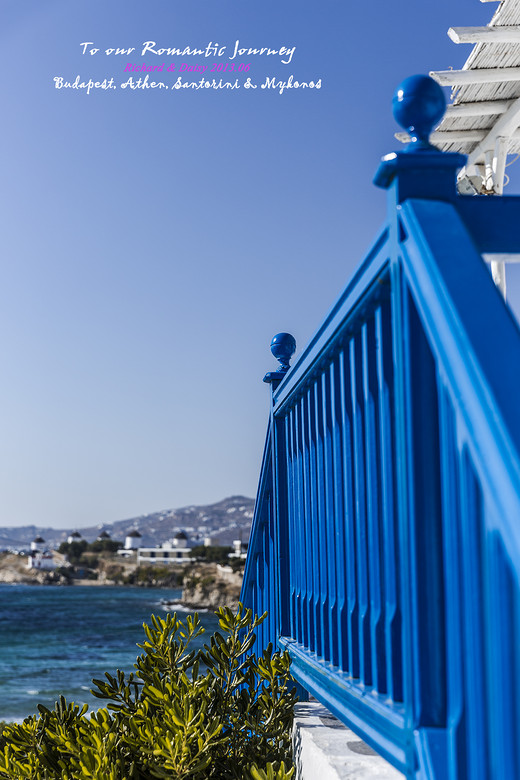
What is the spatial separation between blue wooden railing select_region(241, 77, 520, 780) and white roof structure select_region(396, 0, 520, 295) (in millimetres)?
2579

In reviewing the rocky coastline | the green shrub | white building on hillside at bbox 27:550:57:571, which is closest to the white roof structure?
the green shrub

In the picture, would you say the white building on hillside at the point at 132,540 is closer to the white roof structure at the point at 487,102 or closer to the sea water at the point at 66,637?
the sea water at the point at 66,637

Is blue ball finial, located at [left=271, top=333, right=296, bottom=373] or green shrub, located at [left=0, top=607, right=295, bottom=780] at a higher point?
blue ball finial, located at [left=271, top=333, right=296, bottom=373]

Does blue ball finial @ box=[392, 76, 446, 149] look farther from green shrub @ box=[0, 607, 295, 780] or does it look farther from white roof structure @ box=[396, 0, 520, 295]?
white roof structure @ box=[396, 0, 520, 295]

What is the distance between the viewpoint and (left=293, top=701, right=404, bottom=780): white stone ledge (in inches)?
54.7

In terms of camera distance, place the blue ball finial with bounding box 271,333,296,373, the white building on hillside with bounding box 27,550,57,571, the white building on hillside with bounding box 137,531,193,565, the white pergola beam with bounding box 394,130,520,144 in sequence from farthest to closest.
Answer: the white building on hillside with bounding box 27,550,57,571 < the white building on hillside with bounding box 137,531,193,565 < the white pergola beam with bounding box 394,130,520,144 < the blue ball finial with bounding box 271,333,296,373

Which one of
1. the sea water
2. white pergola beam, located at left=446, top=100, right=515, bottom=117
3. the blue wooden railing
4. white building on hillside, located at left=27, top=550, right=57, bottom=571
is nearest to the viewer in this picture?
the blue wooden railing

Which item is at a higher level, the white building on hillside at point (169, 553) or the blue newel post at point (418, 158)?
the white building on hillside at point (169, 553)

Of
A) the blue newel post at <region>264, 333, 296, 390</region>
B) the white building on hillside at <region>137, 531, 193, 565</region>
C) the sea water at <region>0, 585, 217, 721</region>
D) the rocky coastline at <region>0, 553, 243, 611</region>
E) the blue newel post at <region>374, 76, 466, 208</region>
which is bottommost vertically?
the sea water at <region>0, 585, 217, 721</region>

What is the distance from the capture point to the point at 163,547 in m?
90.9

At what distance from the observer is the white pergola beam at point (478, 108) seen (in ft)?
12.5

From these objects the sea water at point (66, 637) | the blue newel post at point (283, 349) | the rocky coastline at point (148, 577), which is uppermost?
the blue newel post at point (283, 349)

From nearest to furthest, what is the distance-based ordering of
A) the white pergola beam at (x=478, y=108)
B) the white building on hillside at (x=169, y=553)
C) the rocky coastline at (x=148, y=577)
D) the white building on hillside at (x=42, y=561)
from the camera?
the white pergola beam at (x=478, y=108), the rocky coastline at (x=148, y=577), the white building on hillside at (x=169, y=553), the white building on hillside at (x=42, y=561)

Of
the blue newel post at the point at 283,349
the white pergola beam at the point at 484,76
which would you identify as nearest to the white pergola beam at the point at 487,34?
the white pergola beam at the point at 484,76
